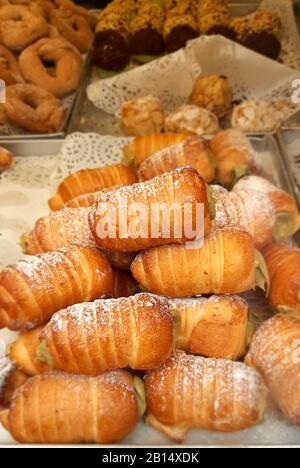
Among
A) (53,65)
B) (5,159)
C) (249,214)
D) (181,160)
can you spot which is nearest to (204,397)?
(249,214)

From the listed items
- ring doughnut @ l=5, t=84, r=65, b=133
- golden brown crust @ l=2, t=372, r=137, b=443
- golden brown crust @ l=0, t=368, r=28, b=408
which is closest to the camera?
golden brown crust @ l=2, t=372, r=137, b=443

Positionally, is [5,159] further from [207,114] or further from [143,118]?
[207,114]

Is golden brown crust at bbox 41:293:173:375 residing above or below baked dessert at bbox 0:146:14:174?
below

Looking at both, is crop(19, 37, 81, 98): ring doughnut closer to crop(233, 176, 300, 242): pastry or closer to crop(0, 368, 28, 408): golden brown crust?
crop(233, 176, 300, 242): pastry

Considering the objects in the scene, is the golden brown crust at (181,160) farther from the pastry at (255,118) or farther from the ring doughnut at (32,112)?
the ring doughnut at (32,112)

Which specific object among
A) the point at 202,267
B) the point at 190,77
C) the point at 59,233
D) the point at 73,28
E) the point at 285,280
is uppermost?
the point at 73,28

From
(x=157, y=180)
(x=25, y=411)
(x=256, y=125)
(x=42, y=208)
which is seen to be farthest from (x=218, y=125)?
(x=25, y=411)

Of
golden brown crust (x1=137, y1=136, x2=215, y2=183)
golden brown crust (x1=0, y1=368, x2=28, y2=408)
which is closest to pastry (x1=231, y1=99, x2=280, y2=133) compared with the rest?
golden brown crust (x1=137, y1=136, x2=215, y2=183)

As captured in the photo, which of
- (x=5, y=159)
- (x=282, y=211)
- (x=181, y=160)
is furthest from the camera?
(x=5, y=159)
